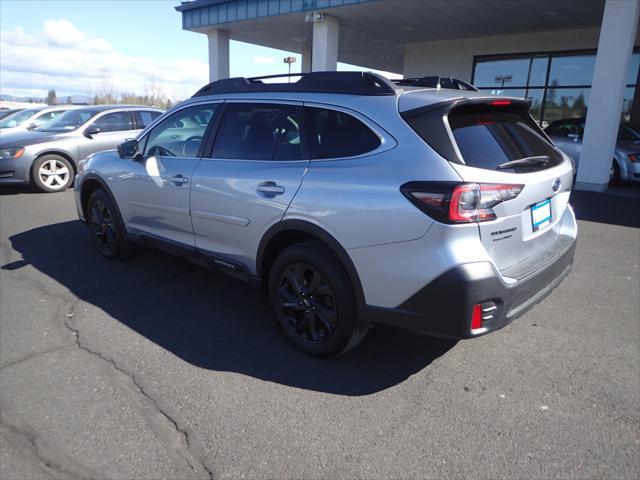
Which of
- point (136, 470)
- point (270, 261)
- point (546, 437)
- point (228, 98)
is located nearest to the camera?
point (136, 470)

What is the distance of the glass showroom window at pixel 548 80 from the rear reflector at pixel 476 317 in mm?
13205

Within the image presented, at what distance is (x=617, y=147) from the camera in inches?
434

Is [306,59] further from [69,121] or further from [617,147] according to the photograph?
[617,147]

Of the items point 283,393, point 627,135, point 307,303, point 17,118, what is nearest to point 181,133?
point 307,303

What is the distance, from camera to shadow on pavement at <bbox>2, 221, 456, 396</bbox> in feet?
10.4

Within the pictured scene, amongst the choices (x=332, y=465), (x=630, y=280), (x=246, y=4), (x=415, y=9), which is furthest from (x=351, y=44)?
(x=332, y=465)

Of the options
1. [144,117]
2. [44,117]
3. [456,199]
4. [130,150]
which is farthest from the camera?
[44,117]

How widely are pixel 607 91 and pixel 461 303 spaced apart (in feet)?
30.2

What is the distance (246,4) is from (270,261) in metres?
13.0

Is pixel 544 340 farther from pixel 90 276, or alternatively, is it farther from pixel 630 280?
pixel 90 276

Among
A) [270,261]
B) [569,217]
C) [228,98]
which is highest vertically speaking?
[228,98]

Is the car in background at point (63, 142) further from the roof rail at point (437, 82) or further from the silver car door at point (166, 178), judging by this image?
the roof rail at point (437, 82)

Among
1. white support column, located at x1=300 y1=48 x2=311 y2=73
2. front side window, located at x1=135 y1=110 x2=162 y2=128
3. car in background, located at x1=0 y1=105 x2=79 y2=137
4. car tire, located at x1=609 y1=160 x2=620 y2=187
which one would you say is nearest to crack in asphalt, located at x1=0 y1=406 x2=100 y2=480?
front side window, located at x1=135 y1=110 x2=162 y2=128

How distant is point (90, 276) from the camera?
4789mm
